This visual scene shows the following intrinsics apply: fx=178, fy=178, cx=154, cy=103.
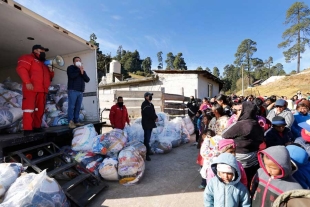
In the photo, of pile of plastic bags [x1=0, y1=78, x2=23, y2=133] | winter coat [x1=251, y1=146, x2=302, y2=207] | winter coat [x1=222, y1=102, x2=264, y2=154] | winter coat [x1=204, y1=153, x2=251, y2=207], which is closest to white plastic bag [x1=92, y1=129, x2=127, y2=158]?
pile of plastic bags [x1=0, y1=78, x2=23, y2=133]

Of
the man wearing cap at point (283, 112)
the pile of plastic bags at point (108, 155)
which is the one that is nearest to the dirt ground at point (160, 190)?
the pile of plastic bags at point (108, 155)

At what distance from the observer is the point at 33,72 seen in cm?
311

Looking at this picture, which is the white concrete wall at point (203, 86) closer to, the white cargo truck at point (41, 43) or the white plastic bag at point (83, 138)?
the white cargo truck at point (41, 43)

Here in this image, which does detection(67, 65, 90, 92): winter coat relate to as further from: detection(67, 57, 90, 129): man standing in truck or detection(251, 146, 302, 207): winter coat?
detection(251, 146, 302, 207): winter coat

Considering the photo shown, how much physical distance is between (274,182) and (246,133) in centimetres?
73

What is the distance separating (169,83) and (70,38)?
33.0 feet

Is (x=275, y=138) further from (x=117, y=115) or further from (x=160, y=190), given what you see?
(x=117, y=115)

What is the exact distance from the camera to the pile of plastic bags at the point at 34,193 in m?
1.79

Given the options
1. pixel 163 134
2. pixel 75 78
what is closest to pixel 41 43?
pixel 75 78

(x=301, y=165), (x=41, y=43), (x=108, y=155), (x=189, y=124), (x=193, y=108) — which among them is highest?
(x=41, y=43)

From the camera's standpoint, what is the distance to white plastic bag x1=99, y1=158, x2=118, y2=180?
10.0 feet

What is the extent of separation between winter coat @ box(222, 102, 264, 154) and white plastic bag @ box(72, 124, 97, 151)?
256 cm

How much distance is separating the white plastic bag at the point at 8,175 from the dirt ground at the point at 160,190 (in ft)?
3.34

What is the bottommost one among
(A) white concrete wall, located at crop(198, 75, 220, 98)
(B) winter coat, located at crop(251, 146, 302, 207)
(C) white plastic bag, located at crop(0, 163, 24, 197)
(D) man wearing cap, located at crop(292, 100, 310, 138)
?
(C) white plastic bag, located at crop(0, 163, 24, 197)
